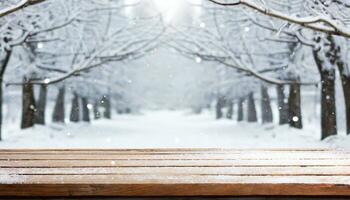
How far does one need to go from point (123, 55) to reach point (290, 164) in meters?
13.0

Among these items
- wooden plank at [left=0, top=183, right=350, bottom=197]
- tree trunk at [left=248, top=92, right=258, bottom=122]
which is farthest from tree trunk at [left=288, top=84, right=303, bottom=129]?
wooden plank at [left=0, top=183, right=350, bottom=197]

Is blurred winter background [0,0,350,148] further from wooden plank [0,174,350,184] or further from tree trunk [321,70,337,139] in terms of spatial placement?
wooden plank [0,174,350,184]

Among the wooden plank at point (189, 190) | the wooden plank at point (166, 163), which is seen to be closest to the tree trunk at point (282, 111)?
the wooden plank at point (166, 163)

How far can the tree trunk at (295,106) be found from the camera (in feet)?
71.1

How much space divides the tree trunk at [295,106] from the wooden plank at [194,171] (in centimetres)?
1728

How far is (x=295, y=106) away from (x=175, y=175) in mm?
18252

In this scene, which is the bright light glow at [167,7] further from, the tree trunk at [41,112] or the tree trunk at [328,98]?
the tree trunk at [41,112]

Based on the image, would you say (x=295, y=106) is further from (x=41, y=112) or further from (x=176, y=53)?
(x=41, y=112)

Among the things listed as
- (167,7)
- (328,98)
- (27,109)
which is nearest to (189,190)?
(167,7)

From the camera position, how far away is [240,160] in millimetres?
5137

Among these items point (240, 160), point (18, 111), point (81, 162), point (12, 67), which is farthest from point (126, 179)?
point (18, 111)

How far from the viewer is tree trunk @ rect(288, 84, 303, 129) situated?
21656 mm

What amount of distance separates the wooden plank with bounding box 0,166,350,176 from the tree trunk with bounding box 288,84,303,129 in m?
17.3

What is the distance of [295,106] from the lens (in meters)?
21.9
